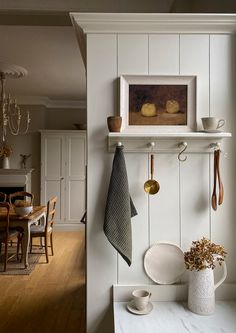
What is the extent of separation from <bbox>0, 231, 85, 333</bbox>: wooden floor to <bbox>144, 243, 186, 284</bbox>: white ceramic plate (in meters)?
1.39

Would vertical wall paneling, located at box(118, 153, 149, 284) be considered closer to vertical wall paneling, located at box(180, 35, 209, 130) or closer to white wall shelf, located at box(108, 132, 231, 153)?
white wall shelf, located at box(108, 132, 231, 153)

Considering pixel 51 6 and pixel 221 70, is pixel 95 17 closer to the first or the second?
pixel 221 70

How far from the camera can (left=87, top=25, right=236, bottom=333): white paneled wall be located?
1.54m

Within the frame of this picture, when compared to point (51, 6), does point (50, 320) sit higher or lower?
lower

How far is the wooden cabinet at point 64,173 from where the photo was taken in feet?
19.8

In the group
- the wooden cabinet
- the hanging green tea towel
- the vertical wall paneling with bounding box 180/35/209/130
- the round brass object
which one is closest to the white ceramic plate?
the hanging green tea towel

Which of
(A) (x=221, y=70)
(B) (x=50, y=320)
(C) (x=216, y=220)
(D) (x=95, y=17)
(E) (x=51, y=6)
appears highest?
(E) (x=51, y=6)

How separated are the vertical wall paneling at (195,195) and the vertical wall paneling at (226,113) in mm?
59

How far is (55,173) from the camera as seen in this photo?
6.05 metres

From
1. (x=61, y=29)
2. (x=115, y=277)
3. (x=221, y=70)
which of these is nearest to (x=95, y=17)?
(x=221, y=70)

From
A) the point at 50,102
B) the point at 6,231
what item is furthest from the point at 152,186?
the point at 50,102

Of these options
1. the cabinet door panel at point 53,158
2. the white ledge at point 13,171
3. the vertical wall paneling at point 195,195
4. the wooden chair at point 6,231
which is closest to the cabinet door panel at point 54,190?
the cabinet door panel at point 53,158

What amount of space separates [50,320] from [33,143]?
13.6ft

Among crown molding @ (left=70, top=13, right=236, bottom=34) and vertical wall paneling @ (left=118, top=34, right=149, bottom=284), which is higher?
crown molding @ (left=70, top=13, right=236, bottom=34)
